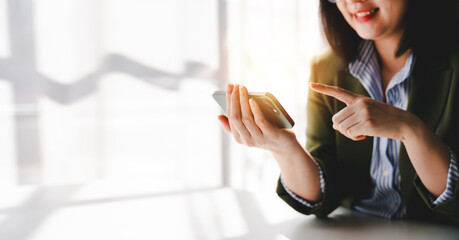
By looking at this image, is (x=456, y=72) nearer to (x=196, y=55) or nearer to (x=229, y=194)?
(x=229, y=194)

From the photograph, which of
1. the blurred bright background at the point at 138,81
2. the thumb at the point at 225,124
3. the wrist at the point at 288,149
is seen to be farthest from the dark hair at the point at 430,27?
the blurred bright background at the point at 138,81

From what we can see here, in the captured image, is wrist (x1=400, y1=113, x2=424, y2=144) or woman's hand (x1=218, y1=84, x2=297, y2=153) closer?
wrist (x1=400, y1=113, x2=424, y2=144)

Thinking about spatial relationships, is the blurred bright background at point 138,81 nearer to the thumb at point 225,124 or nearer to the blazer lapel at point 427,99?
the thumb at point 225,124

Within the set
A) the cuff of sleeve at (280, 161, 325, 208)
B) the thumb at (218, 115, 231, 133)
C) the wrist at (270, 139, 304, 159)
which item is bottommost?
the cuff of sleeve at (280, 161, 325, 208)

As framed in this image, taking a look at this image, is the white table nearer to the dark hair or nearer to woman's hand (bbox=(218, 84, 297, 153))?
woman's hand (bbox=(218, 84, 297, 153))

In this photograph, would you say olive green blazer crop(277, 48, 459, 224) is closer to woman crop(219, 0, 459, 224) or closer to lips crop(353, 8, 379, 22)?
woman crop(219, 0, 459, 224)

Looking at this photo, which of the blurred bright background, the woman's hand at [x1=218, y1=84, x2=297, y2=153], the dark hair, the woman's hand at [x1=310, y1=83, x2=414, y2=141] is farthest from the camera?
the blurred bright background

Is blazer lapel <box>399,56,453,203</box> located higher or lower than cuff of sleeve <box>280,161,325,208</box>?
higher

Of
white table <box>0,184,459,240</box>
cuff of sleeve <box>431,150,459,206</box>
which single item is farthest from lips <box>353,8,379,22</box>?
white table <box>0,184,459,240</box>

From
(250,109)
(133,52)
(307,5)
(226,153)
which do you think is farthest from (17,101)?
(307,5)

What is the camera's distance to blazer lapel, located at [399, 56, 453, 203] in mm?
1023

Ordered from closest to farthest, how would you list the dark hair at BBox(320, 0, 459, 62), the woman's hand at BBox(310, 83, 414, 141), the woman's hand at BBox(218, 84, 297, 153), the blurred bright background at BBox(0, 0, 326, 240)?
the woman's hand at BBox(310, 83, 414, 141), the woman's hand at BBox(218, 84, 297, 153), the dark hair at BBox(320, 0, 459, 62), the blurred bright background at BBox(0, 0, 326, 240)

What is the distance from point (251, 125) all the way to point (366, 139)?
1.14ft

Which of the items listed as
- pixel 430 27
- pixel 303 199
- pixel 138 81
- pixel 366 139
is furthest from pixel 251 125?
pixel 138 81
